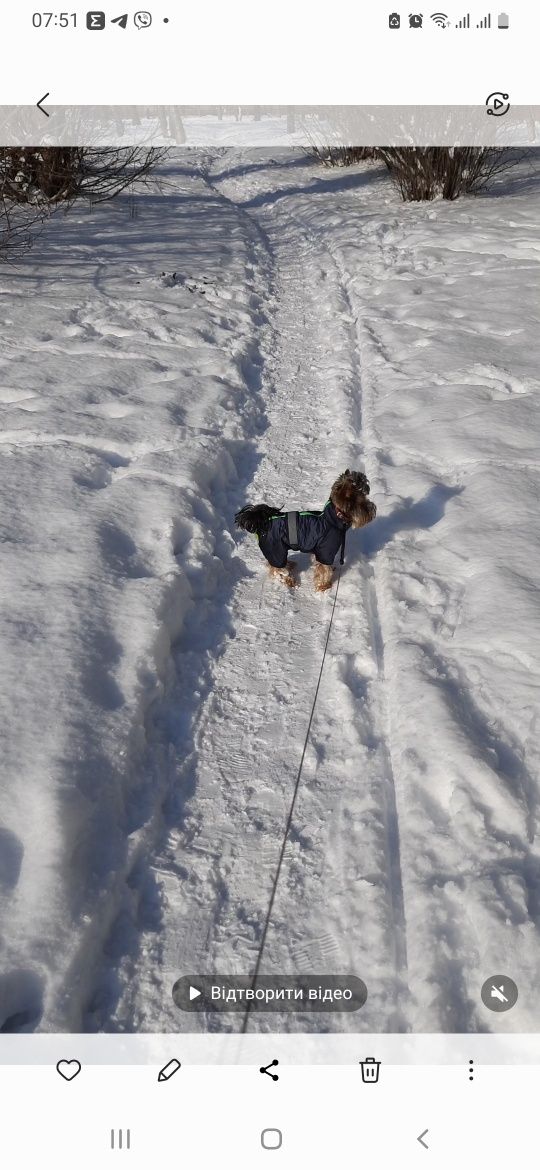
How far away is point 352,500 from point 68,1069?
249cm

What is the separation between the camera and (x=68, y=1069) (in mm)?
1566

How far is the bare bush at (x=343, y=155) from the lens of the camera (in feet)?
55.1

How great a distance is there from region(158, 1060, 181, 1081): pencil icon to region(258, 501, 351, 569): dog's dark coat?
7.82ft

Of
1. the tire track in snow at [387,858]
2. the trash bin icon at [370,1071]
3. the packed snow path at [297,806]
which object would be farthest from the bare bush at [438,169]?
the trash bin icon at [370,1071]

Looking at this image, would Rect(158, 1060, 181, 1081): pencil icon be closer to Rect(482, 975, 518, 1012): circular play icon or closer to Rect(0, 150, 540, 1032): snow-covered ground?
Rect(0, 150, 540, 1032): snow-covered ground

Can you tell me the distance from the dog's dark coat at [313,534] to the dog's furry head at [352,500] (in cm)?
7

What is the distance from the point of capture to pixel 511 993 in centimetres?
191

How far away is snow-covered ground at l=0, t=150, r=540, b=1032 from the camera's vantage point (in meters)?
2.23

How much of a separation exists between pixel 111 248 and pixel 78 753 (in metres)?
8.30

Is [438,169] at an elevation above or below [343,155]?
below

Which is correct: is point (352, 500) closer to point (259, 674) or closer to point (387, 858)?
point (259, 674)

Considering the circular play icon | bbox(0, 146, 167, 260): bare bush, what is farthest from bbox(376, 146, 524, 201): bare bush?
the circular play icon
